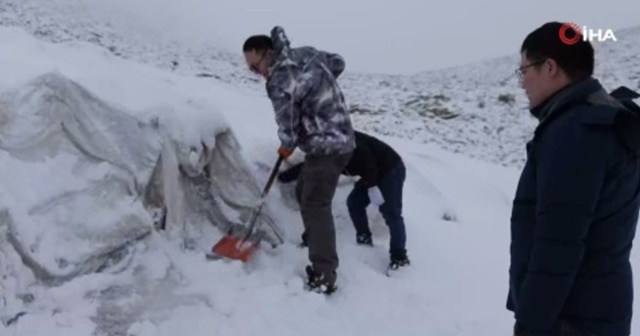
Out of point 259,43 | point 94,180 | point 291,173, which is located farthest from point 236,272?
point 259,43

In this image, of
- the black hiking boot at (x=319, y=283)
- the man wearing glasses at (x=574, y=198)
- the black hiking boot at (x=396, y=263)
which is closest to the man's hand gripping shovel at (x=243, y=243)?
the black hiking boot at (x=319, y=283)

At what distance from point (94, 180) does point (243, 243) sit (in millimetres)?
980

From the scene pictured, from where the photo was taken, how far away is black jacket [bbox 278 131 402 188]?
4.64 m

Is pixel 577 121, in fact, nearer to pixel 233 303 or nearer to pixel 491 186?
pixel 233 303

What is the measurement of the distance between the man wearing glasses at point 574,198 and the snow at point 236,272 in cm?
200

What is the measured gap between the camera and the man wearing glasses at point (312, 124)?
13.7 ft

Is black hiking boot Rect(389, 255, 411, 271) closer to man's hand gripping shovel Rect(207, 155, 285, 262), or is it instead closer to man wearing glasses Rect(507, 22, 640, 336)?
man's hand gripping shovel Rect(207, 155, 285, 262)

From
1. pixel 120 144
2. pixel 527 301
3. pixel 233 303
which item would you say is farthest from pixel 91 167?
pixel 527 301

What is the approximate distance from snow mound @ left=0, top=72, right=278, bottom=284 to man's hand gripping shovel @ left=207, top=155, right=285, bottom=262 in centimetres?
16

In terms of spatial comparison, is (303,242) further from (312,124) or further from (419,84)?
(419,84)

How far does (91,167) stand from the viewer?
4254 mm

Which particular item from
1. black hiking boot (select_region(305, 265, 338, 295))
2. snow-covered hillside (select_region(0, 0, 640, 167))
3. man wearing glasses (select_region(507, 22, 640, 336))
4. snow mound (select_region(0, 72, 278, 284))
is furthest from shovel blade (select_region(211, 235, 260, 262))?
snow-covered hillside (select_region(0, 0, 640, 167))

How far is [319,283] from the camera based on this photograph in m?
4.25

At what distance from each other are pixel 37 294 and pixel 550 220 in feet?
8.82
